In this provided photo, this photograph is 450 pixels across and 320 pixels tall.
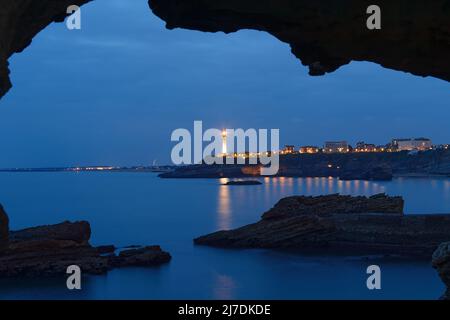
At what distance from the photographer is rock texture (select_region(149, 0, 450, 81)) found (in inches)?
272

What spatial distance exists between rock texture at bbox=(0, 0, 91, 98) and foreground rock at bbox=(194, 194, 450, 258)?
1060 inches

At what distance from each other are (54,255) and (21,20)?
21360mm

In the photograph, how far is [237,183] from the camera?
13950 centimetres

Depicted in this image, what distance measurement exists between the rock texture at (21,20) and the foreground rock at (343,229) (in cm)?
2692

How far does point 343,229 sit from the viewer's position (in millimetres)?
34125

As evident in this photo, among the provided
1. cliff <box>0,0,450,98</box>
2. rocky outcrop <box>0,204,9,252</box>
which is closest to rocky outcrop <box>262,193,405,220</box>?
cliff <box>0,0,450,98</box>

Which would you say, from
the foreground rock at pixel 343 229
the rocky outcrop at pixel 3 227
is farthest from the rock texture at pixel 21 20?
the foreground rock at pixel 343 229

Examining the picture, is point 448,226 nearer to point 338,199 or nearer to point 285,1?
point 338,199

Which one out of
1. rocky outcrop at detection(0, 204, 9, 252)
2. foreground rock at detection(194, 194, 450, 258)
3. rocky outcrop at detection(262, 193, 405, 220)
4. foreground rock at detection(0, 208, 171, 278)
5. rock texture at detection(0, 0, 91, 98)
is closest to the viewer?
rock texture at detection(0, 0, 91, 98)

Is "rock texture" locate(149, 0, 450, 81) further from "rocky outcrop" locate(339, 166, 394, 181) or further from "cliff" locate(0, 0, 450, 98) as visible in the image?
"rocky outcrop" locate(339, 166, 394, 181)

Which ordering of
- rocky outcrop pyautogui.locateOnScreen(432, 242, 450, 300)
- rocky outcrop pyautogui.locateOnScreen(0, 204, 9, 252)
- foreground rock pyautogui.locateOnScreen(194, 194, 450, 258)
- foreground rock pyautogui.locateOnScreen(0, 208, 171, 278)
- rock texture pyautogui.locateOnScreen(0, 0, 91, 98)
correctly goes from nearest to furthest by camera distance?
rock texture pyautogui.locateOnScreen(0, 0, 91, 98)
rocky outcrop pyautogui.locateOnScreen(0, 204, 9, 252)
rocky outcrop pyautogui.locateOnScreen(432, 242, 450, 300)
foreground rock pyautogui.locateOnScreen(0, 208, 171, 278)
foreground rock pyautogui.locateOnScreen(194, 194, 450, 258)

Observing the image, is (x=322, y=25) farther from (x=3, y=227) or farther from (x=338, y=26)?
(x=3, y=227)

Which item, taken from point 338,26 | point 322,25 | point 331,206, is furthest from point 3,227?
point 331,206
